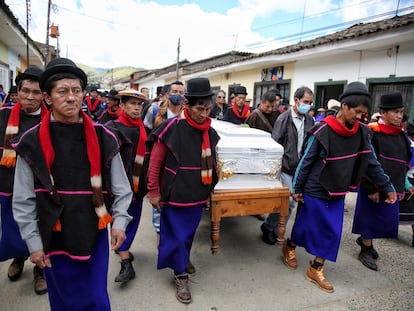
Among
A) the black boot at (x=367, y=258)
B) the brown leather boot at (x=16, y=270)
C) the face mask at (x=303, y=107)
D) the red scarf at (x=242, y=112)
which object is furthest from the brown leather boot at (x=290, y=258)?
the brown leather boot at (x=16, y=270)

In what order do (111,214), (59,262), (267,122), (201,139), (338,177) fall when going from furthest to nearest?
(267,122) < (338,177) < (201,139) < (111,214) < (59,262)

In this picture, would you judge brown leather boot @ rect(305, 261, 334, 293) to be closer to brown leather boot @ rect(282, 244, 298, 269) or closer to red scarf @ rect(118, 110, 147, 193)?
brown leather boot @ rect(282, 244, 298, 269)

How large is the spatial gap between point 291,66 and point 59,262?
10193 mm

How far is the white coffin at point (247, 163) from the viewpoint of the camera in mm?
2824

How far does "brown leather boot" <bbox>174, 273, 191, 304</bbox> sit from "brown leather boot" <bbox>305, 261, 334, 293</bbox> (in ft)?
3.97

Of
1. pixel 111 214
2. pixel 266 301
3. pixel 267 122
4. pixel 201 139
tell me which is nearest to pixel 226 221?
pixel 267 122

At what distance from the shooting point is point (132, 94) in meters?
2.92

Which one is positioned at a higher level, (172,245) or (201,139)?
(201,139)

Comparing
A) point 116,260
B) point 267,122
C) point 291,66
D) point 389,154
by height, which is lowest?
point 116,260

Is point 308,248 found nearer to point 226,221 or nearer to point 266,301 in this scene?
point 266,301

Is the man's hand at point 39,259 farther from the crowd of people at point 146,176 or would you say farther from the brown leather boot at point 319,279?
the brown leather boot at point 319,279

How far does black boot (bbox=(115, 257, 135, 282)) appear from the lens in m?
2.85

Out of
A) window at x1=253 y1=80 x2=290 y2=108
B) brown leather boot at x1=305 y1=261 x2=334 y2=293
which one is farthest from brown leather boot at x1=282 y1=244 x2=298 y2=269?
window at x1=253 y1=80 x2=290 y2=108

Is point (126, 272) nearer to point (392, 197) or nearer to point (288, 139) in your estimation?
point (288, 139)
